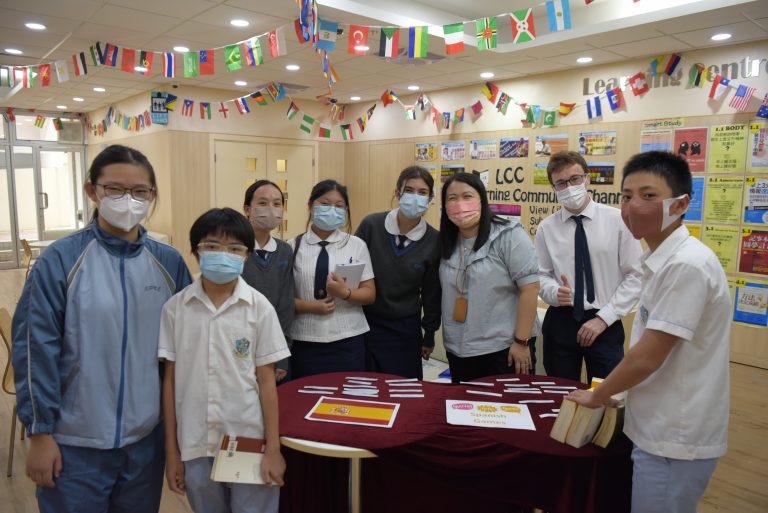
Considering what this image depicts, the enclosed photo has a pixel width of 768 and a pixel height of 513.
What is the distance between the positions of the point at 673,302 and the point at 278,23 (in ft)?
13.6

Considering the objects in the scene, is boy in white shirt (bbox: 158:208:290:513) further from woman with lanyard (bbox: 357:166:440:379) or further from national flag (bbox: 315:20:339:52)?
national flag (bbox: 315:20:339:52)

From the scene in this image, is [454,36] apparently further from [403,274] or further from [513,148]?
[513,148]

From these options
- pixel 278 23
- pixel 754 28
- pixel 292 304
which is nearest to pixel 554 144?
pixel 754 28

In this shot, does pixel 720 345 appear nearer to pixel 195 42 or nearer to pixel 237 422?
pixel 237 422

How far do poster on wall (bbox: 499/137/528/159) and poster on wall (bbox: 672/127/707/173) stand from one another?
1.75 meters

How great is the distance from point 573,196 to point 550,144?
391 centimetres

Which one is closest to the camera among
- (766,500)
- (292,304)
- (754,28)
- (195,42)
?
(292,304)

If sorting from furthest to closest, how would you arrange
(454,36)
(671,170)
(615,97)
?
(615,97) < (454,36) < (671,170)

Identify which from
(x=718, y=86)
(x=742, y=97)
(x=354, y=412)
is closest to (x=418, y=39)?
(x=718, y=86)

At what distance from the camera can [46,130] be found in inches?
409

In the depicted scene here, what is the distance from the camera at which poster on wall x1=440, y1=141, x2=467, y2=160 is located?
23.7 ft

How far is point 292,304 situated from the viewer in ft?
7.38

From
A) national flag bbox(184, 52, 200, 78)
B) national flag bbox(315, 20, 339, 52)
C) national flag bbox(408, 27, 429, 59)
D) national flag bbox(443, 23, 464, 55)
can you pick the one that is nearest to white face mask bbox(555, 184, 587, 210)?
national flag bbox(443, 23, 464, 55)

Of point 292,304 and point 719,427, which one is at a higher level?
point 292,304
